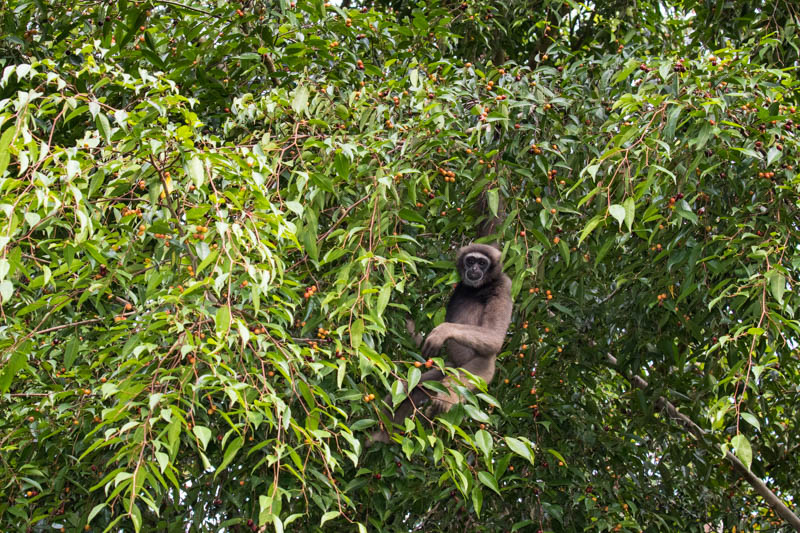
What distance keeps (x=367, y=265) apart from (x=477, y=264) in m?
1.18

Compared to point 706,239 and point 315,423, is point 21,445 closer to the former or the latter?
point 315,423

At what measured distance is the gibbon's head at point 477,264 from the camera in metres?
4.64

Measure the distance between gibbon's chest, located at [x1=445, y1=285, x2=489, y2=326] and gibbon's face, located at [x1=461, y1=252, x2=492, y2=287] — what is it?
0.61ft

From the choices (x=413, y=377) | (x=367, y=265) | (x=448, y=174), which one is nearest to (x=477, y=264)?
(x=448, y=174)

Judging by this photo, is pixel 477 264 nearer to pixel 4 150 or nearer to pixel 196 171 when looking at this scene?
pixel 196 171

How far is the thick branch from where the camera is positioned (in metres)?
5.30

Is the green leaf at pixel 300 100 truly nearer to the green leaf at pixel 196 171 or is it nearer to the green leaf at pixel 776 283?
the green leaf at pixel 196 171

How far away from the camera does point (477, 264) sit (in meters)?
4.67

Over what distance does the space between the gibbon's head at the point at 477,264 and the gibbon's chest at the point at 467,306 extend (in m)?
0.15

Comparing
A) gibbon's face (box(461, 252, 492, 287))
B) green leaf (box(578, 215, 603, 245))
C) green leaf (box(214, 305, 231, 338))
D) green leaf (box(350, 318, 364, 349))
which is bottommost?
gibbon's face (box(461, 252, 492, 287))

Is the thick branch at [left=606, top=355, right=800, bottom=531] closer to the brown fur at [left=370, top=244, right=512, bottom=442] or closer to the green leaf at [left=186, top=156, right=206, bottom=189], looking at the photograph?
the brown fur at [left=370, top=244, right=512, bottom=442]

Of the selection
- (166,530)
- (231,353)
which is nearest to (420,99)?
(231,353)

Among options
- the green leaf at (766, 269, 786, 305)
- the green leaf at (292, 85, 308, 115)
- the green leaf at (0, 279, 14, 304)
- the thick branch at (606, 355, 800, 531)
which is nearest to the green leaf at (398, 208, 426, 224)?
the green leaf at (292, 85, 308, 115)

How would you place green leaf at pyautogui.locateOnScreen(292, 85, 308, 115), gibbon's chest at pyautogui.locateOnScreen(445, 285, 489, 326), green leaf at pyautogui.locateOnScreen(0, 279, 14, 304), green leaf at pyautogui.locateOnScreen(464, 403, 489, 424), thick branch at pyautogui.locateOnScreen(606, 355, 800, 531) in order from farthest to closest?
thick branch at pyautogui.locateOnScreen(606, 355, 800, 531) < gibbon's chest at pyautogui.locateOnScreen(445, 285, 489, 326) < green leaf at pyautogui.locateOnScreen(292, 85, 308, 115) < green leaf at pyautogui.locateOnScreen(464, 403, 489, 424) < green leaf at pyautogui.locateOnScreen(0, 279, 14, 304)
